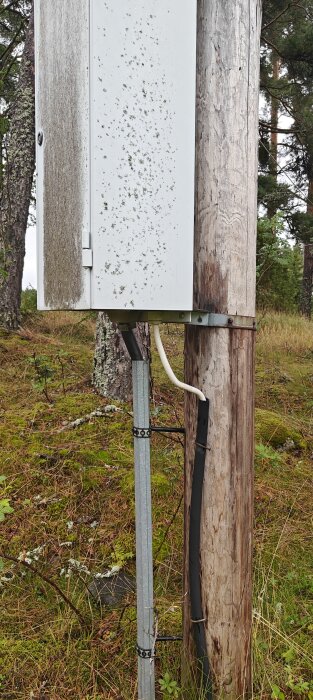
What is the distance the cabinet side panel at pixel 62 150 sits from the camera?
130cm

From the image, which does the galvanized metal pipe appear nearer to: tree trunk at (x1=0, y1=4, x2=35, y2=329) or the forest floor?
the forest floor

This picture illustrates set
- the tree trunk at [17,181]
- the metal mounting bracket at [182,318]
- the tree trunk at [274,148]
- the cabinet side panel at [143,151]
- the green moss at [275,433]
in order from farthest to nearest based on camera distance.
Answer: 1. the tree trunk at [274,148]
2. the tree trunk at [17,181]
3. the green moss at [275,433]
4. the metal mounting bracket at [182,318]
5. the cabinet side panel at [143,151]

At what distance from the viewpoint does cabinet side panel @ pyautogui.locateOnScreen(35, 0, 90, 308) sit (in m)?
1.30

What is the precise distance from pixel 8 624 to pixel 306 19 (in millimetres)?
8615

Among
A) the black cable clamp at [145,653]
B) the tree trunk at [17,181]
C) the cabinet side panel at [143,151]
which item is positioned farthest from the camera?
the tree trunk at [17,181]

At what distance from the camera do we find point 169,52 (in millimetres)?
1346

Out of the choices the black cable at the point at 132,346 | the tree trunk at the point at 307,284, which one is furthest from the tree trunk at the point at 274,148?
the black cable at the point at 132,346

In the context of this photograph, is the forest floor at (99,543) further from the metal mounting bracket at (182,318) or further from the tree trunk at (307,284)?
the tree trunk at (307,284)

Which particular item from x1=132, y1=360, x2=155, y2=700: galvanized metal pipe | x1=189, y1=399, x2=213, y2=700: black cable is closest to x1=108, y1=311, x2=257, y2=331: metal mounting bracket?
x1=132, y1=360, x2=155, y2=700: galvanized metal pipe

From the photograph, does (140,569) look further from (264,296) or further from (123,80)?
(264,296)

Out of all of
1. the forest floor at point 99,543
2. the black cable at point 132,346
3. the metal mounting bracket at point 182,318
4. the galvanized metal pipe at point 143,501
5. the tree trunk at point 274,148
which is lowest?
the forest floor at point 99,543

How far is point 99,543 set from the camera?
7.89 ft

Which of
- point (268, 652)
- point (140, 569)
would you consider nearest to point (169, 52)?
point (140, 569)

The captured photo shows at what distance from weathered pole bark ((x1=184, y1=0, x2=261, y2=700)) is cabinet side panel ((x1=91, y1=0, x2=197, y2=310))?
0.12m
